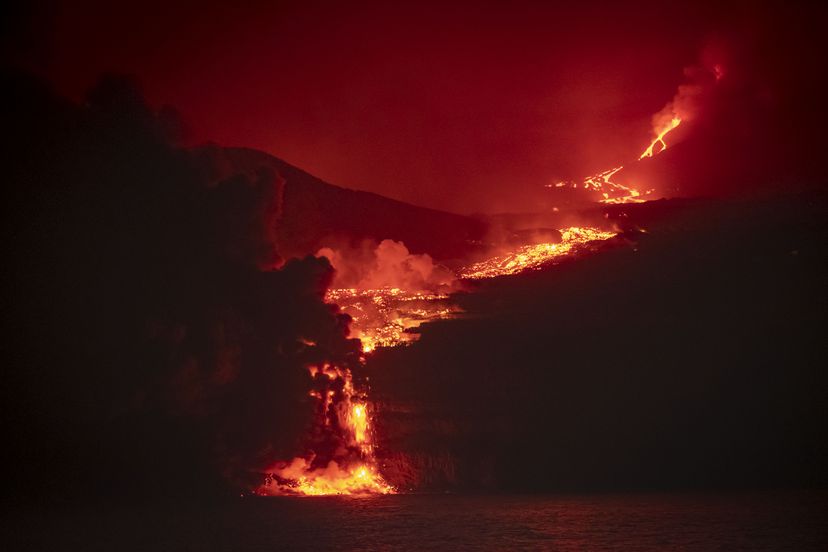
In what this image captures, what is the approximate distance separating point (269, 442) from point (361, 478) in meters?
17.3

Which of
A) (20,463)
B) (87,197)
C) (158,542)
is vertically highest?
(87,197)

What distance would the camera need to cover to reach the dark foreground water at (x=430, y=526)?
46562 mm

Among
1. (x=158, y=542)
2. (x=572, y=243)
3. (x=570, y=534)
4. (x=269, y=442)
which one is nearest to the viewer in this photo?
(x=158, y=542)

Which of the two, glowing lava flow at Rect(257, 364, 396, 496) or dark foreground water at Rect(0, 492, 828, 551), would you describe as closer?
dark foreground water at Rect(0, 492, 828, 551)

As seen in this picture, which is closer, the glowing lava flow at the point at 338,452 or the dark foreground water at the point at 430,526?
the dark foreground water at the point at 430,526

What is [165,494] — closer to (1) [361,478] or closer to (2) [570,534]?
(1) [361,478]

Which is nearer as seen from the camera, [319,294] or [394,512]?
[319,294]

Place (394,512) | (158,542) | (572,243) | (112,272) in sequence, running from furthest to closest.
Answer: (572,243)
(394,512)
(112,272)
(158,542)

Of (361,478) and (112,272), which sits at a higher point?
(112,272)

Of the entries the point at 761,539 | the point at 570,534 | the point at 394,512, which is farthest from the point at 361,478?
the point at 761,539

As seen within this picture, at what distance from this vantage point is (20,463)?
5947 centimetres

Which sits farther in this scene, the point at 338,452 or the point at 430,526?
the point at 338,452

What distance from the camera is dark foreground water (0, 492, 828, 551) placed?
153ft

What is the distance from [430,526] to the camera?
56062mm
